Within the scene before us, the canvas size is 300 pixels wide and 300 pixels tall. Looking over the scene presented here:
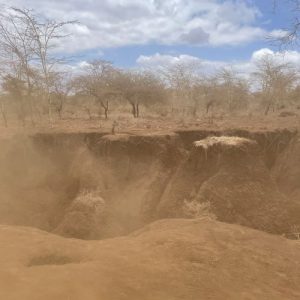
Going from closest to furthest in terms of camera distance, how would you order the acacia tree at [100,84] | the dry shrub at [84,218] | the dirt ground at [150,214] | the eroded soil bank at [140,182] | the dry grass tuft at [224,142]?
the dirt ground at [150,214] < the eroded soil bank at [140,182] < the dry shrub at [84,218] < the dry grass tuft at [224,142] < the acacia tree at [100,84]

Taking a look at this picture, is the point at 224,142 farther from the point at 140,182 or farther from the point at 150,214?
the point at 140,182

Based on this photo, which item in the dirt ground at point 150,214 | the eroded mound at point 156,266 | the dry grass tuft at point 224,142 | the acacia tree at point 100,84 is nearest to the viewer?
the eroded mound at point 156,266

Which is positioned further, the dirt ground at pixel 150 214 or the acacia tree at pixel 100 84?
the acacia tree at pixel 100 84

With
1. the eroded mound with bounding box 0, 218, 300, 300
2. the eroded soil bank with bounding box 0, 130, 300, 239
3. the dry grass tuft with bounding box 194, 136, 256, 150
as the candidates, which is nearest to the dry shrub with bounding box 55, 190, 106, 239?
the eroded soil bank with bounding box 0, 130, 300, 239

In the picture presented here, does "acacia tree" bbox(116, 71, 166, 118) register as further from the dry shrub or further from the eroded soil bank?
the dry shrub

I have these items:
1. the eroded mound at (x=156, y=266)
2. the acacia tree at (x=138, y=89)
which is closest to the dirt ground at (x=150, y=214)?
the eroded mound at (x=156, y=266)

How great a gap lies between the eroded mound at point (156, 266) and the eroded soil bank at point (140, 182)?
12.6 feet

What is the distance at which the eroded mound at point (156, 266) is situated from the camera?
5.11m

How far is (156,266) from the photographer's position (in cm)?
577

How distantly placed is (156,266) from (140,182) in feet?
26.2

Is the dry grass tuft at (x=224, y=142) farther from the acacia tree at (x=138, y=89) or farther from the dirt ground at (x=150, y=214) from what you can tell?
the acacia tree at (x=138, y=89)

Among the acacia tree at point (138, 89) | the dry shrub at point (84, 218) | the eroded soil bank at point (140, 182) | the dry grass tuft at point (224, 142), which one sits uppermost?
the acacia tree at point (138, 89)

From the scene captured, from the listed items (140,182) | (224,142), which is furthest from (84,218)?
(224,142)

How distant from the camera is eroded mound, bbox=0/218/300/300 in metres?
5.11
